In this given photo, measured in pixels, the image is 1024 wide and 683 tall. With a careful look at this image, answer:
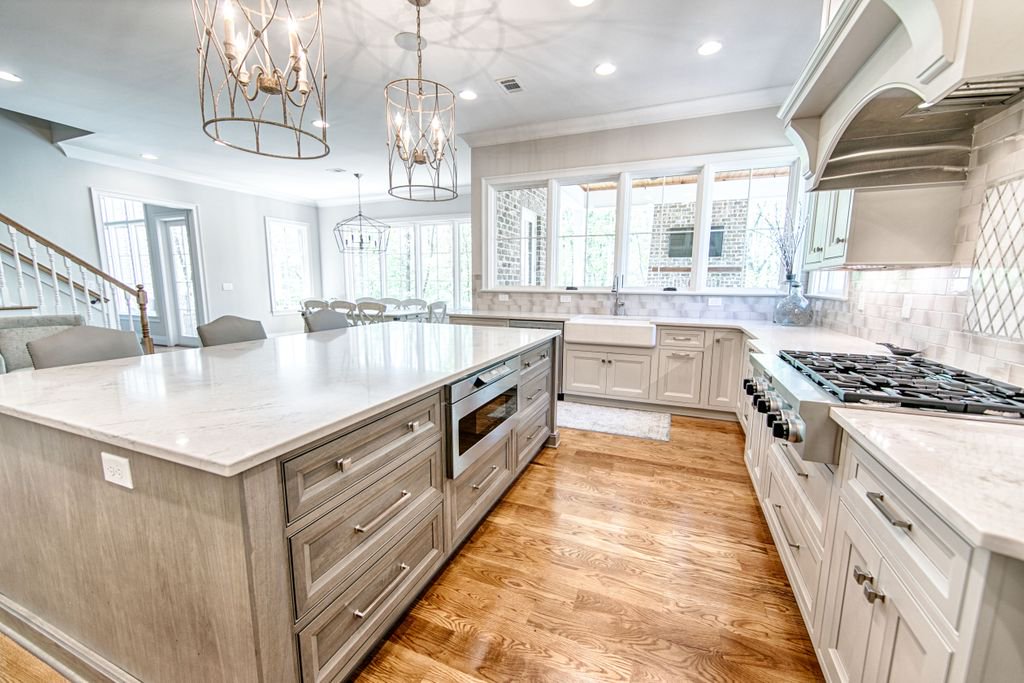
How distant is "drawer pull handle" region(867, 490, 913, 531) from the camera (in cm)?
85

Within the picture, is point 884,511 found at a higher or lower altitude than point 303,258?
lower

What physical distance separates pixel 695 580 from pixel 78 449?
2149mm

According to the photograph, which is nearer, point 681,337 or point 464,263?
point 681,337

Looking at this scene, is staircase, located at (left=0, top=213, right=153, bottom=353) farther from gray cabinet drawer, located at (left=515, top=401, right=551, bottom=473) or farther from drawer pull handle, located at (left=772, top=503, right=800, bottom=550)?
drawer pull handle, located at (left=772, top=503, right=800, bottom=550)

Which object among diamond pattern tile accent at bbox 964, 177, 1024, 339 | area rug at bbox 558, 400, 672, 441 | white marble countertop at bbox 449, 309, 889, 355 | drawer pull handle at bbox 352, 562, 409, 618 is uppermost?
diamond pattern tile accent at bbox 964, 177, 1024, 339

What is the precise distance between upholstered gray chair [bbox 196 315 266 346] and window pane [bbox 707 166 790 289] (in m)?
3.91

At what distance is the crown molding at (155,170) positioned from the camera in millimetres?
5004

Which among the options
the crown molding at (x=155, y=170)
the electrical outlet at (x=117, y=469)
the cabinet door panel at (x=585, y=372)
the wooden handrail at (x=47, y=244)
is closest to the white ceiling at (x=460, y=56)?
the crown molding at (x=155, y=170)

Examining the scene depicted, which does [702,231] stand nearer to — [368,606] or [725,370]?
[725,370]

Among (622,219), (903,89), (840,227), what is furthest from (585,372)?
(903,89)

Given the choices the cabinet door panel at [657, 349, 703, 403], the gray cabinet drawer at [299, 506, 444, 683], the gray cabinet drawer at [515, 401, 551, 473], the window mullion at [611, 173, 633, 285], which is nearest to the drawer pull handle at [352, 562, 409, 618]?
the gray cabinet drawer at [299, 506, 444, 683]

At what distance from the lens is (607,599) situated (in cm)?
→ 161

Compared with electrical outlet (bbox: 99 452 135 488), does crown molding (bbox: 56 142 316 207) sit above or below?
above

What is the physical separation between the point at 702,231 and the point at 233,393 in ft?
13.1
